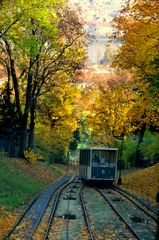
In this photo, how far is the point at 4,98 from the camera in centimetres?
3775

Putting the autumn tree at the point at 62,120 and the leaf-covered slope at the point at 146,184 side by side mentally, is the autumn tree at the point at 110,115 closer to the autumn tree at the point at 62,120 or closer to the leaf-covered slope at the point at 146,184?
the autumn tree at the point at 62,120

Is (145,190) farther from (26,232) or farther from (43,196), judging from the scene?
(26,232)

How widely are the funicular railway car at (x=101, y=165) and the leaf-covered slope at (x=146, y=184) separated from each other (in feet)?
6.24

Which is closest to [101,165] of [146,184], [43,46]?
[146,184]

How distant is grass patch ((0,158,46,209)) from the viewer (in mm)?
21203

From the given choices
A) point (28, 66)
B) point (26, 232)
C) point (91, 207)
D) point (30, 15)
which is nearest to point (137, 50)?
point (30, 15)

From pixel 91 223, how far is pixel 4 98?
22.4 meters

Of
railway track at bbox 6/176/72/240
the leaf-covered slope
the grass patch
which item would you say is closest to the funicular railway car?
the leaf-covered slope

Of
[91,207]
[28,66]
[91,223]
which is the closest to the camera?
[91,223]

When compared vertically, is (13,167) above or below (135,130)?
below

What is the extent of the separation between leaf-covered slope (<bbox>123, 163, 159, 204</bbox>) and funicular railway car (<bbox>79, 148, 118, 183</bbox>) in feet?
6.24

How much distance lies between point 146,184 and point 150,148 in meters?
12.4

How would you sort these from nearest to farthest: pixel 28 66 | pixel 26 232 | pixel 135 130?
pixel 26 232 → pixel 28 66 → pixel 135 130

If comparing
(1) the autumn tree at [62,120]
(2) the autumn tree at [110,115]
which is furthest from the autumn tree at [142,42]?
(2) the autumn tree at [110,115]
